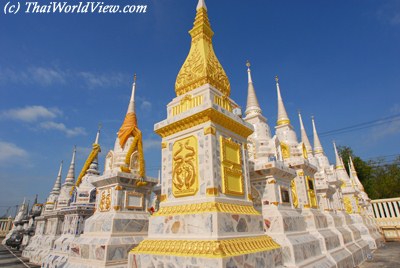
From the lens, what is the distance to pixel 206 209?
6.60 meters

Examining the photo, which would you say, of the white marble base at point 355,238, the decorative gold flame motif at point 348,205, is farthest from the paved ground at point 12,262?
the decorative gold flame motif at point 348,205

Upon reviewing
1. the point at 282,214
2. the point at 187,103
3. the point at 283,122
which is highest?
the point at 283,122

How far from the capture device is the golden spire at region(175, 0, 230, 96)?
880 cm

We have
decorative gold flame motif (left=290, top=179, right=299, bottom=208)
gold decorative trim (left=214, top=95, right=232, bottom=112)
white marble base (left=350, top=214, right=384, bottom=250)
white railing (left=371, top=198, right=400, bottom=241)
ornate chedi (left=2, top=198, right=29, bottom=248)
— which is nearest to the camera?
gold decorative trim (left=214, top=95, right=232, bottom=112)

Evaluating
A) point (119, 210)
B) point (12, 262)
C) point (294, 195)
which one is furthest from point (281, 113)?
point (12, 262)

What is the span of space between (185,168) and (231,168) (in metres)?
1.43

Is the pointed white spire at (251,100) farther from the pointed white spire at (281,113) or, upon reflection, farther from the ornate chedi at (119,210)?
the ornate chedi at (119,210)

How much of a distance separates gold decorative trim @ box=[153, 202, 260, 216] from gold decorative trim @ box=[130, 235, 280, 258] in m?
0.74

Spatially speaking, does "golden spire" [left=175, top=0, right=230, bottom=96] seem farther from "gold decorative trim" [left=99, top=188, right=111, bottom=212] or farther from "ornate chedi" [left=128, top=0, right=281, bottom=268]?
"gold decorative trim" [left=99, top=188, right=111, bottom=212]

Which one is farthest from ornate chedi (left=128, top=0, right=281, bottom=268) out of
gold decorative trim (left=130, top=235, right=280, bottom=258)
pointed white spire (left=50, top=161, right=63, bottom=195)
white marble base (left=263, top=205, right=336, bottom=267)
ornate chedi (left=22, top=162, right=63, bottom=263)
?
pointed white spire (left=50, top=161, right=63, bottom=195)

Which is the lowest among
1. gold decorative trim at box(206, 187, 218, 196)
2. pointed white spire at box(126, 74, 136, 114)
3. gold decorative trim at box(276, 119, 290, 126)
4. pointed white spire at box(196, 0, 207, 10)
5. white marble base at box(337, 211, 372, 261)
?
white marble base at box(337, 211, 372, 261)

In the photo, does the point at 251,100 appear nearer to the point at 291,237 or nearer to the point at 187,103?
the point at 187,103

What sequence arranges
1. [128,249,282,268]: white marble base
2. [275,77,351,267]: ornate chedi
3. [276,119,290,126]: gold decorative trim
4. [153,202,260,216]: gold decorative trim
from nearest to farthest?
[128,249,282,268]: white marble base < [153,202,260,216]: gold decorative trim < [275,77,351,267]: ornate chedi < [276,119,290,126]: gold decorative trim

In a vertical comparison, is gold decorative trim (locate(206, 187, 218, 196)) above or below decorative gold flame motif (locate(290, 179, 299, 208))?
below
